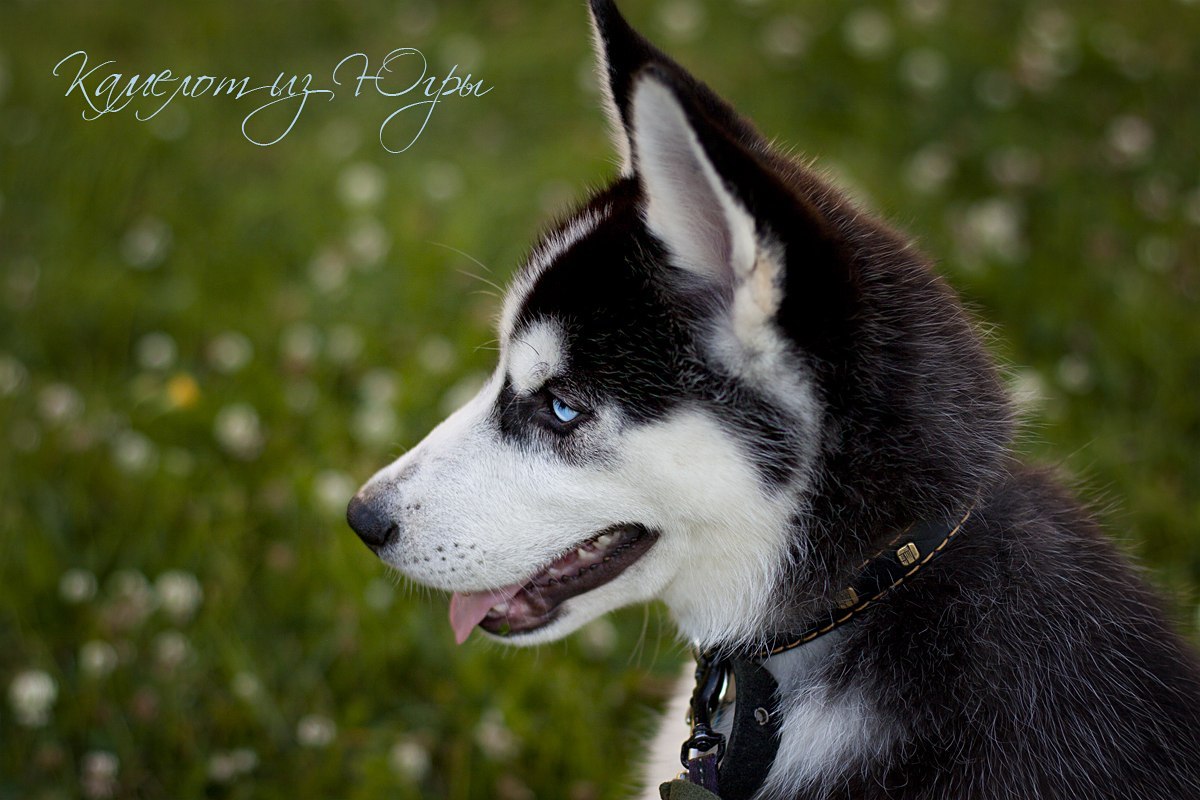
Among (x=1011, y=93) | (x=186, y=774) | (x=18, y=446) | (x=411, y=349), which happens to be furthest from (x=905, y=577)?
(x=1011, y=93)

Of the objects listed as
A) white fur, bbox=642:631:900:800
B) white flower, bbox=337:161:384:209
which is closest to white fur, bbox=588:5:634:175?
white fur, bbox=642:631:900:800

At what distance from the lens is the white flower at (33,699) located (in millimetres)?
2727

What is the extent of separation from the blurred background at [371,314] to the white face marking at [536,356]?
2.63 ft

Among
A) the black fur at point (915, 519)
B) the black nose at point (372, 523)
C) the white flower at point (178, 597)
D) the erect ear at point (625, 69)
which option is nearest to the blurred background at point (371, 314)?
the white flower at point (178, 597)

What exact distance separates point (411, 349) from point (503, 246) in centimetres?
70

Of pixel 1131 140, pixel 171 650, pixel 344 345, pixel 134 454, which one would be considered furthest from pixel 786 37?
pixel 171 650

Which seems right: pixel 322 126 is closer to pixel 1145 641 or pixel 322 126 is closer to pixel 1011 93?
pixel 1011 93

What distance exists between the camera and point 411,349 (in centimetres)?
414

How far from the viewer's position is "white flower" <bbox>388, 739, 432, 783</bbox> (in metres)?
2.66

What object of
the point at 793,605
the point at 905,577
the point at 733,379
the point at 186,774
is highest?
the point at 733,379

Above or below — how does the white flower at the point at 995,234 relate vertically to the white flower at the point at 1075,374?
above

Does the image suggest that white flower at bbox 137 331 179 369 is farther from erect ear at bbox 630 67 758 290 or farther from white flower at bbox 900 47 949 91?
white flower at bbox 900 47 949 91

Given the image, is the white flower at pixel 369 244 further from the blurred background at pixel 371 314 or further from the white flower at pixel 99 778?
the white flower at pixel 99 778

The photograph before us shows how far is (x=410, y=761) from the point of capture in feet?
8.75
